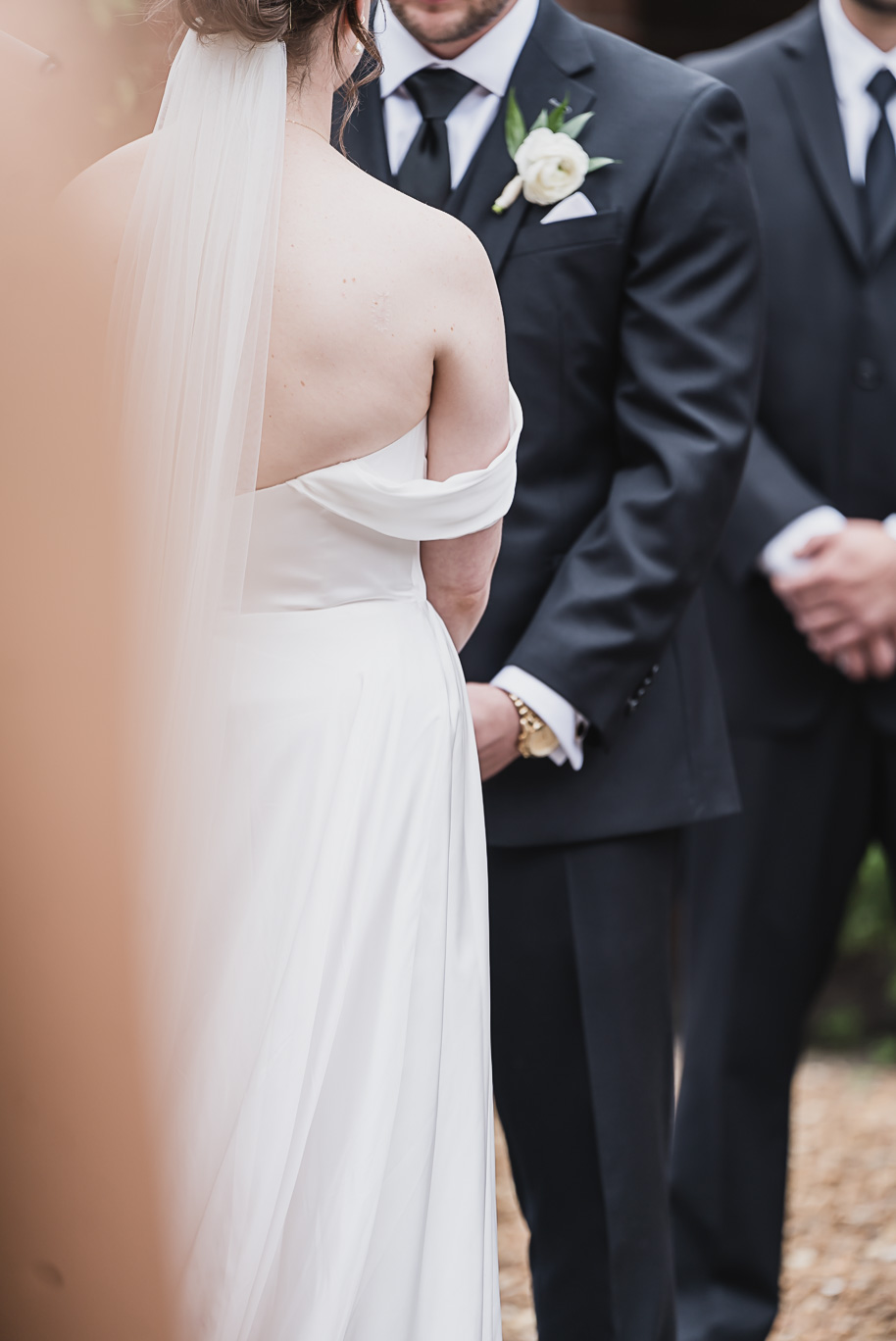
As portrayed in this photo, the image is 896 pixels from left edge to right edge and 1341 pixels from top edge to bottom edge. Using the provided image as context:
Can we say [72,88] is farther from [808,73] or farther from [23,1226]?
[808,73]

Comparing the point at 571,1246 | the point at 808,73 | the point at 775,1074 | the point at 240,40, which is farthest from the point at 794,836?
the point at 240,40

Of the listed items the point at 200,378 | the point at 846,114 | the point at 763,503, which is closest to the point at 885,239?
the point at 846,114

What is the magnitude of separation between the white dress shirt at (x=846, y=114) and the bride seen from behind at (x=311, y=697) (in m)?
1.00

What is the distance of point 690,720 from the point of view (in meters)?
2.03

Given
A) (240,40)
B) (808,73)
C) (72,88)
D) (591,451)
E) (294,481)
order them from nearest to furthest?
(72,88), (240,40), (294,481), (591,451), (808,73)

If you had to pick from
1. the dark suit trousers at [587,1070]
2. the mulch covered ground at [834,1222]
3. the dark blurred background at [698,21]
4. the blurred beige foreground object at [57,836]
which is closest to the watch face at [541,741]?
the dark suit trousers at [587,1070]

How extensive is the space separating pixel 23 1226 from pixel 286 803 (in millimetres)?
742

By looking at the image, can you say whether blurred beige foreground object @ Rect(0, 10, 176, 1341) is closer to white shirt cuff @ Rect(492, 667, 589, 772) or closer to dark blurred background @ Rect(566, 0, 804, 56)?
white shirt cuff @ Rect(492, 667, 589, 772)

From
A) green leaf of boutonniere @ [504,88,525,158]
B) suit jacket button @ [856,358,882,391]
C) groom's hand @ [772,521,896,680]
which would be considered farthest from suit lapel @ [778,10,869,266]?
green leaf of boutonniere @ [504,88,525,158]

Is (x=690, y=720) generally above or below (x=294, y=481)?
below

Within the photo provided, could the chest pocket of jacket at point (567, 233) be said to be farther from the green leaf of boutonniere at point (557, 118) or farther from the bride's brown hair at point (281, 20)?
the bride's brown hair at point (281, 20)

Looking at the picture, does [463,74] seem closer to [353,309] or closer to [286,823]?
[353,309]

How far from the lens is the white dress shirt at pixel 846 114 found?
7.62 ft

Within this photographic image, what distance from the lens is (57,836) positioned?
58 cm
